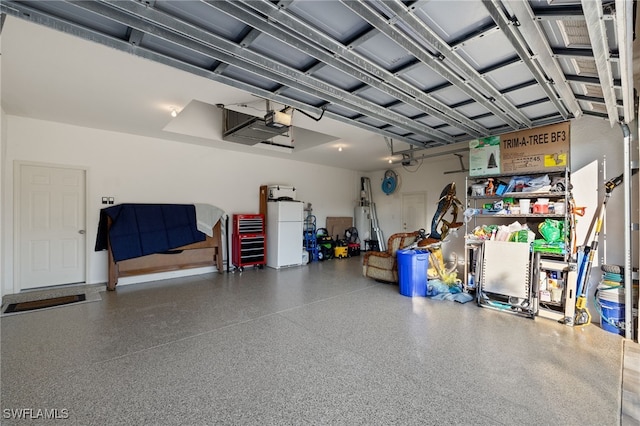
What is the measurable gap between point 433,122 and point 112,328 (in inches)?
196

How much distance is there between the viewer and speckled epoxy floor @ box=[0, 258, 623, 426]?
6.22 feet

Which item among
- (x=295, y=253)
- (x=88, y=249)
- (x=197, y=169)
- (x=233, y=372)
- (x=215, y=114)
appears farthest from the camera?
(x=295, y=253)

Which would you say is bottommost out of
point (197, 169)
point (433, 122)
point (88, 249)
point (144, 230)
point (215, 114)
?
point (88, 249)

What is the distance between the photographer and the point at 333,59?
2314 millimetres

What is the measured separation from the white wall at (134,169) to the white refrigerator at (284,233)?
733mm

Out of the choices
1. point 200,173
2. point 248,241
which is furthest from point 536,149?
point 200,173

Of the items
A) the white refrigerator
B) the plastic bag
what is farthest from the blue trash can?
the white refrigerator

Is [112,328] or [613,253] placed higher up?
[613,253]

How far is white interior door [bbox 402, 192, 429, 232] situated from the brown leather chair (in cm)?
253

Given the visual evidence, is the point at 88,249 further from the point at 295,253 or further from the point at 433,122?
the point at 433,122

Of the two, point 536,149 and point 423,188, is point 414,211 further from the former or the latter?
point 536,149

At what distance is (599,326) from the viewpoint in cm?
337

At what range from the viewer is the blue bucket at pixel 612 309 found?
10.3ft

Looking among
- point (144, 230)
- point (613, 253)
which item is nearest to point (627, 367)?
point (613, 253)
